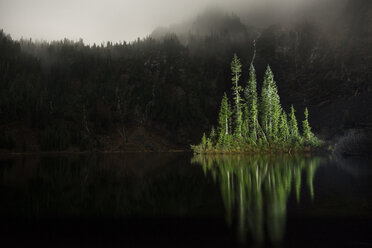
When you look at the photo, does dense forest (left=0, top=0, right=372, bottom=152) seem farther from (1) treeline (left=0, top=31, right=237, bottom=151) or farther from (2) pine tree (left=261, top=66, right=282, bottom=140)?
(2) pine tree (left=261, top=66, right=282, bottom=140)

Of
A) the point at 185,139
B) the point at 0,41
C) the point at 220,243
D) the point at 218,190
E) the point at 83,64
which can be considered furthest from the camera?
the point at 0,41

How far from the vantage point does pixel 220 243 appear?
7.04 meters

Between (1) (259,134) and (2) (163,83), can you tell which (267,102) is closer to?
(1) (259,134)

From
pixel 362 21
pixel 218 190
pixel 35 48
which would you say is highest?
pixel 35 48

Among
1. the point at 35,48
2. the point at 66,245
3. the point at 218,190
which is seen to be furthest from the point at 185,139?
the point at 35,48

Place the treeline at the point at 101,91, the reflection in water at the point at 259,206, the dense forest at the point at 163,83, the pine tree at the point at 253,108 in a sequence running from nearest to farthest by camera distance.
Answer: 1. the reflection in water at the point at 259,206
2. the pine tree at the point at 253,108
3. the dense forest at the point at 163,83
4. the treeline at the point at 101,91

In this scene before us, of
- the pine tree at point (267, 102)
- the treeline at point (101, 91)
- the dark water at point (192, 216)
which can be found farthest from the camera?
the treeline at point (101, 91)

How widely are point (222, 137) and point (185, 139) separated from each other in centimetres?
6292

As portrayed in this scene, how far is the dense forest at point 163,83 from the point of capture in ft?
355

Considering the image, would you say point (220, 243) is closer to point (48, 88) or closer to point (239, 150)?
point (239, 150)

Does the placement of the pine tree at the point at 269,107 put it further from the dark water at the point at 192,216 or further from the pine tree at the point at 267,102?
the dark water at the point at 192,216

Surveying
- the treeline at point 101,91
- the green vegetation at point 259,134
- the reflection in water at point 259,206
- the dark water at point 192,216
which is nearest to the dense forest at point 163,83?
the treeline at point 101,91

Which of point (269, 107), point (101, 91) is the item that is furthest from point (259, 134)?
point (101, 91)

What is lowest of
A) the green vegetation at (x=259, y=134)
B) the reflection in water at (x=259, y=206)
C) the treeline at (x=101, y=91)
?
the reflection in water at (x=259, y=206)
